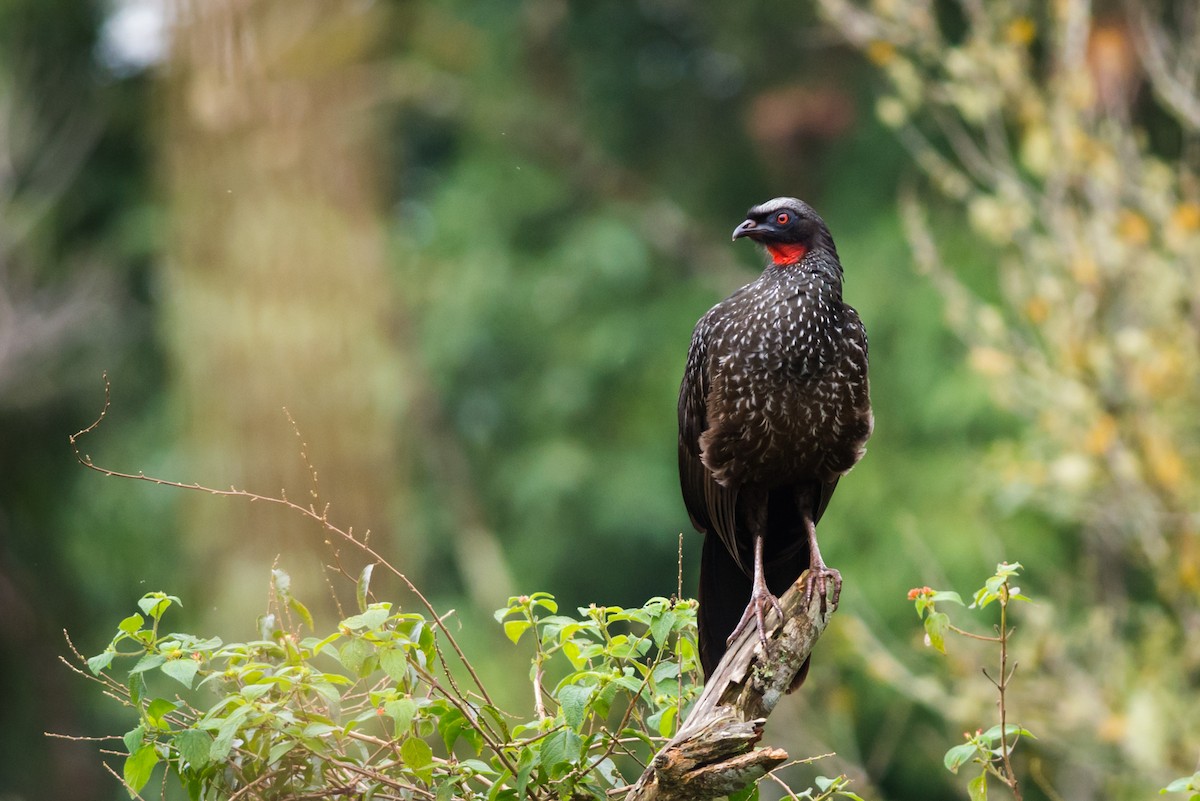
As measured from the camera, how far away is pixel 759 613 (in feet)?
10.4

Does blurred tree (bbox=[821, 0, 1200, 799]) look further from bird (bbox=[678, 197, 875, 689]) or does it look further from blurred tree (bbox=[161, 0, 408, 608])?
blurred tree (bbox=[161, 0, 408, 608])

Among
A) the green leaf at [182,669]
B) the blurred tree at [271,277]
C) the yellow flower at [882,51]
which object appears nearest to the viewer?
the green leaf at [182,669]

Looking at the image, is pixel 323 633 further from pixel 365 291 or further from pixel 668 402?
pixel 668 402

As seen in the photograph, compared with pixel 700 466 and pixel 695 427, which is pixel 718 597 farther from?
pixel 695 427

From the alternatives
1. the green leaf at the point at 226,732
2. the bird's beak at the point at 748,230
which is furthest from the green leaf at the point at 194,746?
the bird's beak at the point at 748,230

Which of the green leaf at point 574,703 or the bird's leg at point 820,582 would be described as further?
the bird's leg at point 820,582

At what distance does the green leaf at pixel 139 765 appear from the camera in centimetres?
231

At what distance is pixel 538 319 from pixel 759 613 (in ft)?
28.1

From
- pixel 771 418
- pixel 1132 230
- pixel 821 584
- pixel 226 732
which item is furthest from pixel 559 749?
pixel 1132 230

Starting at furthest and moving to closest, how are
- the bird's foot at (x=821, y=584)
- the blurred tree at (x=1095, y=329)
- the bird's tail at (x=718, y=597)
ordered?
the blurred tree at (x=1095, y=329), the bird's tail at (x=718, y=597), the bird's foot at (x=821, y=584)

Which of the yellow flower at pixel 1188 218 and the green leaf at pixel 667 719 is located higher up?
the yellow flower at pixel 1188 218

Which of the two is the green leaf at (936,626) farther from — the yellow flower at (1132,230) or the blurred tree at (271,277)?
the blurred tree at (271,277)

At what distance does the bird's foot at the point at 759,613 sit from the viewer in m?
3.09

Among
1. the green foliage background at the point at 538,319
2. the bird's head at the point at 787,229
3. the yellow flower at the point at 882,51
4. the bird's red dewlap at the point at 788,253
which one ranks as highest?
the yellow flower at the point at 882,51
